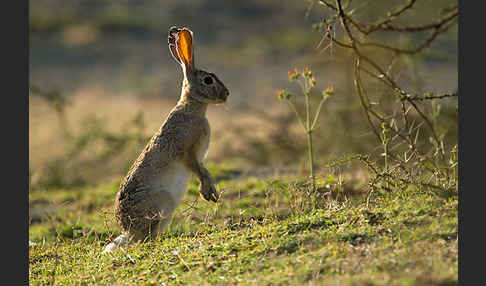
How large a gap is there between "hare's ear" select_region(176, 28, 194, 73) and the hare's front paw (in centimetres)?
100

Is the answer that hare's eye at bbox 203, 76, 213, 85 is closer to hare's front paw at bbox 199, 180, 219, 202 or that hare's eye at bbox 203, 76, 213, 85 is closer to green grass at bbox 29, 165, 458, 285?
hare's front paw at bbox 199, 180, 219, 202

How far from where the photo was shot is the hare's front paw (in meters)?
5.23

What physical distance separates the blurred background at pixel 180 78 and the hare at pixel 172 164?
1.79ft

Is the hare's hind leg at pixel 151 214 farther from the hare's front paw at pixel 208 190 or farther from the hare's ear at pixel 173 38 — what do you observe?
the hare's ear at pixel 173 38

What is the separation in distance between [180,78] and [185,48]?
1028cm

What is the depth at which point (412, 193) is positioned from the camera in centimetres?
442

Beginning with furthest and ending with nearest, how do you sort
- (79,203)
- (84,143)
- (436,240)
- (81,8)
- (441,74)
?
1. (81,8)
2. (441,74)
3. (84,143)
4. (79,203)
5. (436,240)

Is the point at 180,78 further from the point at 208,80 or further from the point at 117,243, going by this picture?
the point at 117,243

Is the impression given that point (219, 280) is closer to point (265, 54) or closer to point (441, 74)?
point (441, 74)

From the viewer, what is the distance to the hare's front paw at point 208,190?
523cm

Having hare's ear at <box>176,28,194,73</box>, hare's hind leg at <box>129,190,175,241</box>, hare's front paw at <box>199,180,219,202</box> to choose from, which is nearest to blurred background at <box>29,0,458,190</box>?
hare's ear at <box>176,28,194,73</box>

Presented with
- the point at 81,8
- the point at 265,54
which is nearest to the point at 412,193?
the point at 265,54

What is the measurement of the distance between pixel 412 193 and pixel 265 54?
13.4 metres

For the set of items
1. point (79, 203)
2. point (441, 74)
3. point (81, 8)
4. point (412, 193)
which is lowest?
point (79, 203)
